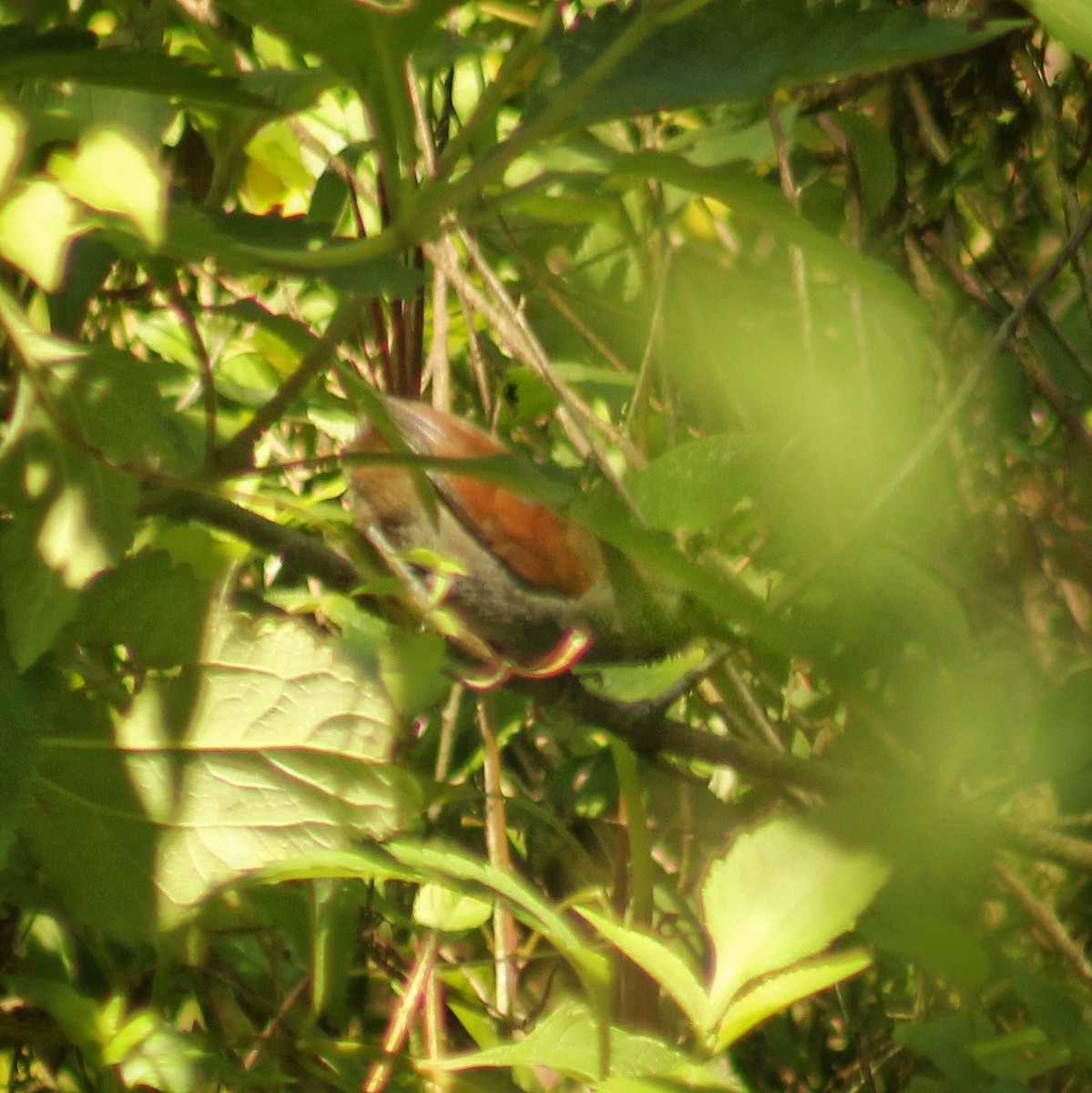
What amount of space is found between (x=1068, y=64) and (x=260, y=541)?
3.81ft

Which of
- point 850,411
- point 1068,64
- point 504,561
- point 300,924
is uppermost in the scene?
point 1068,64

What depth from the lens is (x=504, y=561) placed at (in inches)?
58.5

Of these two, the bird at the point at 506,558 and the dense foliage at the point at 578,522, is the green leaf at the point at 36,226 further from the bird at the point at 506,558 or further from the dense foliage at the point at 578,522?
the bird at the point at 506,558

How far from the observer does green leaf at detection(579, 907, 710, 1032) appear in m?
0.67

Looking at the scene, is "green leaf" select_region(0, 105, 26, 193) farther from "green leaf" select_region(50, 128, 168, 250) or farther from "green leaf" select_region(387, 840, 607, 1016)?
"green leaf" select_region(387, 840, 607, 1016)

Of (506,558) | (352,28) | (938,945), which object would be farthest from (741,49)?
(506,558)

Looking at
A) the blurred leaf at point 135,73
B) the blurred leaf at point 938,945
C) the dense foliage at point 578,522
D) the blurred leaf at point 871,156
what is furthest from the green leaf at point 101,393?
the blurred leaf at point 871,156

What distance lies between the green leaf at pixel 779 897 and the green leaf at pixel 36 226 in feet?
1.69

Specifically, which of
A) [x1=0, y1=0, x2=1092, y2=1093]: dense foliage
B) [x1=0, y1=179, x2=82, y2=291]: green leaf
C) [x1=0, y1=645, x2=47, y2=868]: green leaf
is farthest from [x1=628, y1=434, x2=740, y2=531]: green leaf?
[x1=0, y1=179, x2=82, y2=291]: green leaf

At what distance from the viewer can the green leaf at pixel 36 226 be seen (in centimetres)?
38

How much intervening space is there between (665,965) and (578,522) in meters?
0.28

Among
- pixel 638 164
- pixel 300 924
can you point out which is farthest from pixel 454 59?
pixel 300 924

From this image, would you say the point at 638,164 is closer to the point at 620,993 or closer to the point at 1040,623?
the point at 620,993

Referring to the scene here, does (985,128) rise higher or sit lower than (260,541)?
higher
